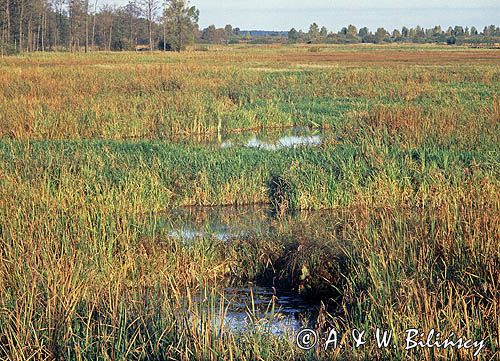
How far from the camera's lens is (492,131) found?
44.7 feet

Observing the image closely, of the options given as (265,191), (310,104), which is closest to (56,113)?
(265,191)

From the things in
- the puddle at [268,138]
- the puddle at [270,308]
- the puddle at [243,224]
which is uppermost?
the puddle at [268,138]

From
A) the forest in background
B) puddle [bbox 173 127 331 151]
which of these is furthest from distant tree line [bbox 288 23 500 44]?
puddle [bbox 173 127 331 151]

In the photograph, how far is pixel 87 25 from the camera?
77.9 metres

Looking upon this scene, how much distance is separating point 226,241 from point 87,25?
244 ft

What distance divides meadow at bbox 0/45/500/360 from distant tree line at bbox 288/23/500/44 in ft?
338

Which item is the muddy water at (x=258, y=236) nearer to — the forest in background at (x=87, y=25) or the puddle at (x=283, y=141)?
the puddle at (x=283, y=141)

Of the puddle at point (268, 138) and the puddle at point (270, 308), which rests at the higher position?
the puddle at point (268, 138)

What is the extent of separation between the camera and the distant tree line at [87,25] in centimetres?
6806

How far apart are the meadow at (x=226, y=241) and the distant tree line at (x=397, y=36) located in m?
103

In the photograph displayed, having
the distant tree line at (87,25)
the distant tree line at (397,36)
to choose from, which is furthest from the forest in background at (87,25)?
the distant tree line at (397,36)

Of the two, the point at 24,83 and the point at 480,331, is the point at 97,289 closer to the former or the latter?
the point at 480,331

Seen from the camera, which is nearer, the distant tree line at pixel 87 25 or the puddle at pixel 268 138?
the puddle at pixel 268 138

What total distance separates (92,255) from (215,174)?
4.71 meters
